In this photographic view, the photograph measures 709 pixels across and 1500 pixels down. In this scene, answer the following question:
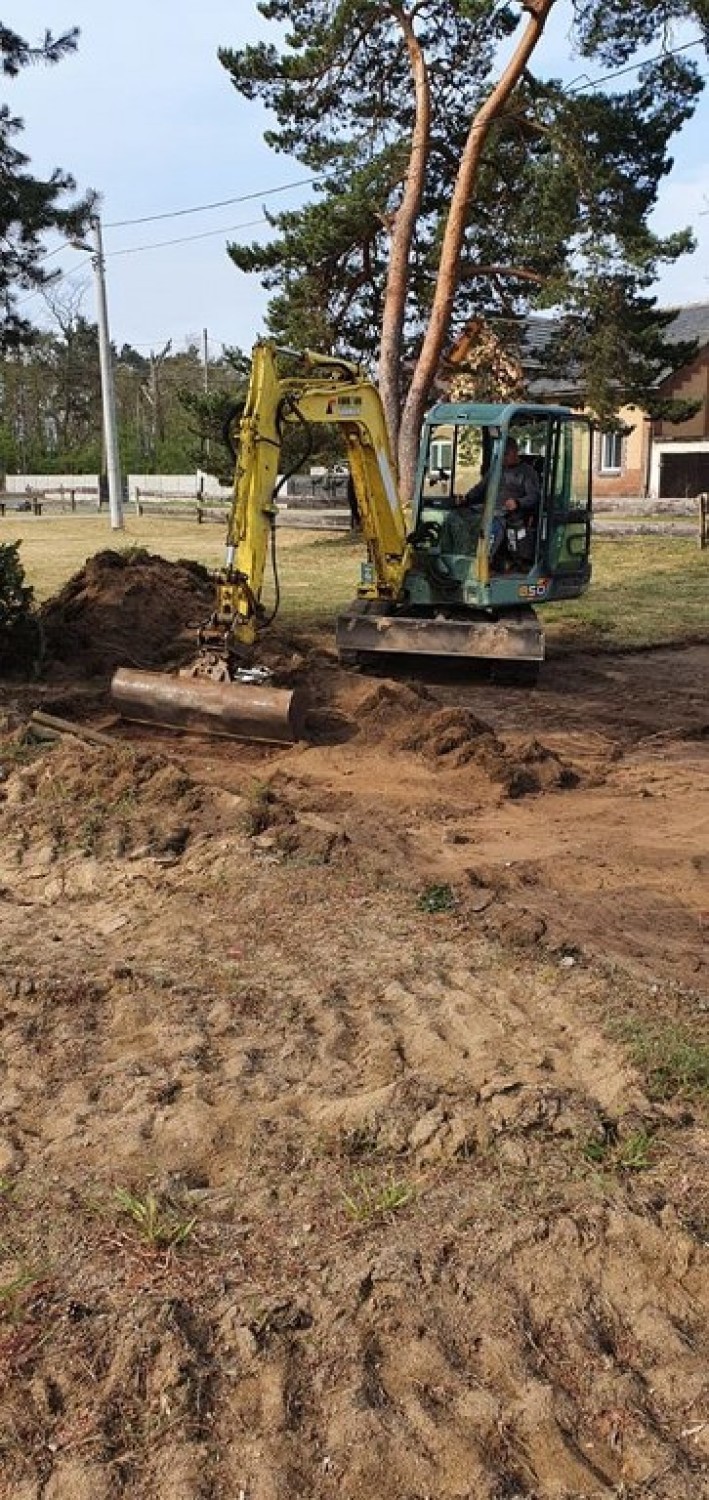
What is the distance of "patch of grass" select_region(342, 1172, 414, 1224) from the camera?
3203 millimetres

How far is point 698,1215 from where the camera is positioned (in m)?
3.19

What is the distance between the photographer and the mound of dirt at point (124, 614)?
11.1 meters

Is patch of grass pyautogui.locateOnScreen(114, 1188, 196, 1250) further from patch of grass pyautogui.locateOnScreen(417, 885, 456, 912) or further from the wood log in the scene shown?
the wood log

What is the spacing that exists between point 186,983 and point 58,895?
1.36 meters

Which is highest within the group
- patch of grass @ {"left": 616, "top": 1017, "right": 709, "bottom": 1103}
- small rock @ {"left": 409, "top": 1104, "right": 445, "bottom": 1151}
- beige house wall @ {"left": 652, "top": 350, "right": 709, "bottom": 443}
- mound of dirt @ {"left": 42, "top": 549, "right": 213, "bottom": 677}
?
beige house wall @ {"left": 652, "top": 350, "right": 709, "bottom": 443}

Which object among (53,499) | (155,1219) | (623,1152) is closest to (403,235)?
(623,1152)

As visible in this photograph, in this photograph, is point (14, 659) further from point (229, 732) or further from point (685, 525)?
point (685, 525)

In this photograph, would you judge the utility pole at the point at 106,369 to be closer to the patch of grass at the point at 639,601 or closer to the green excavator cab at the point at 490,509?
the patch of grass at the point at 639,601

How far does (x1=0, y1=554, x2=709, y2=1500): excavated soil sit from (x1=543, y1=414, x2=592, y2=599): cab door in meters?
4.90

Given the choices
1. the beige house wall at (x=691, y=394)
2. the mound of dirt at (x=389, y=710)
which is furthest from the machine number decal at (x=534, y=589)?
the beige house wall at (x=691, y=394)

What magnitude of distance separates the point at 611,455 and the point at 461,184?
65.3 feet

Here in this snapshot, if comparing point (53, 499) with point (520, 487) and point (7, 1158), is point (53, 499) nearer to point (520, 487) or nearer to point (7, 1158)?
point (520, 487)

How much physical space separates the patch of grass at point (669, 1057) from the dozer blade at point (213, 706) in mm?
4501

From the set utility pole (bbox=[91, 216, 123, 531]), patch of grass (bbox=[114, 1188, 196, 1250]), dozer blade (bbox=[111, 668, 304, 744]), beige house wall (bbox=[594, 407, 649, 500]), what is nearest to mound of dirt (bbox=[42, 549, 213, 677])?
dozer blade (bbox=[111, 668, 304, 744])
